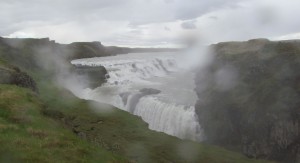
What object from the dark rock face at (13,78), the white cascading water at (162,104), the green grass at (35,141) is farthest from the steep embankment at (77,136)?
the white cascading water at (162,104)

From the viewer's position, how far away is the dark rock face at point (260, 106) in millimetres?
43906

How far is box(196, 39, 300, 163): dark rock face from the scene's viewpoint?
43.9 metres

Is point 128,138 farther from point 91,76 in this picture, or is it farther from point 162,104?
point 91,76

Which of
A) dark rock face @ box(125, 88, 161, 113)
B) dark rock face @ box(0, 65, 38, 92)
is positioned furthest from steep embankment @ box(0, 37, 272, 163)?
dark rock face @ box(125, 88, 161, 113)

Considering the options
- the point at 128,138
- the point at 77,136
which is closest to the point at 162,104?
the point at 128,138

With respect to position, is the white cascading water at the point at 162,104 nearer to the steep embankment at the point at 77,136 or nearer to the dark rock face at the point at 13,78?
the steep embankment at the point at 77,136

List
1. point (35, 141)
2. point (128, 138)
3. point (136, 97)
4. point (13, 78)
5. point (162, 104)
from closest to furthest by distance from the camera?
1. point (35, 141)
2. point (128, 138)
3. point (13, 78)
4. point (162, 104)
5. point (136, 97)

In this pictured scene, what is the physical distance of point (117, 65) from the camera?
107938mm

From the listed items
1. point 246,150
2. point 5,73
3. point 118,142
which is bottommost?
point 246,150

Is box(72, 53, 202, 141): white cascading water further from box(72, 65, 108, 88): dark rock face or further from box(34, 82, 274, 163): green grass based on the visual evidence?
box(34, 82, 274, 163): green grass

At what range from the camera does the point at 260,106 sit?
1813 inches

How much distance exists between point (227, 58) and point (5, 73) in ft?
112

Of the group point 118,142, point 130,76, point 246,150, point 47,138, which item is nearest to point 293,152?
point 246,150

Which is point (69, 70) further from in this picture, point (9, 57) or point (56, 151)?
point (56, 151)
